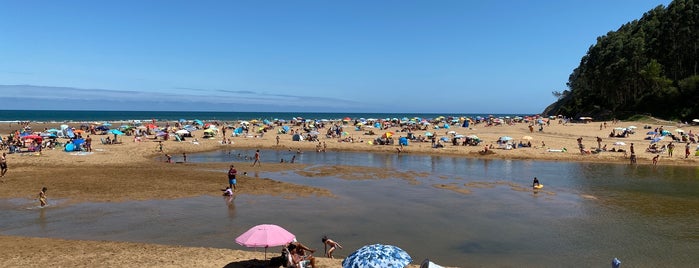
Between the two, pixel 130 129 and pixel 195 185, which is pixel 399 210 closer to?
pixel 195 185

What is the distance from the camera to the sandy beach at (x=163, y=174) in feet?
44.9

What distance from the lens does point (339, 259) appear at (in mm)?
14242

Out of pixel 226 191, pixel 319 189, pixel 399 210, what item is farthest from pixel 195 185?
pixel 399 210

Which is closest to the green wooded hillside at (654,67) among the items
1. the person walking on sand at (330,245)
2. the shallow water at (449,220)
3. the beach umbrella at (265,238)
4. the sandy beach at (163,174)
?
the sandy beach at (163,174)

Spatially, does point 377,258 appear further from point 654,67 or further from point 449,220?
point 654,67

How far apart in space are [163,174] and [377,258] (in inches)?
924

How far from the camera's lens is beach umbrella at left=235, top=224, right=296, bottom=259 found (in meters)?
12.0

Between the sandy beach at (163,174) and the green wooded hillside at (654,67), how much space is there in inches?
344

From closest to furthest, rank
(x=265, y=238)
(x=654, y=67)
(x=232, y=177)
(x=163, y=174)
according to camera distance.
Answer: (x=265, y=238) < (x=232, y=177) < (x=163, y=174) < (x=654, y=67)

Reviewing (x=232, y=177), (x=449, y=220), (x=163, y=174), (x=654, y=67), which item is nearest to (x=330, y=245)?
(x=449, y=220)

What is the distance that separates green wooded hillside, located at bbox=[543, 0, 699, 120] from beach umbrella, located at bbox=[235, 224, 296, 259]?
7350 centimetres

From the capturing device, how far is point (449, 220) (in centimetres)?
1945

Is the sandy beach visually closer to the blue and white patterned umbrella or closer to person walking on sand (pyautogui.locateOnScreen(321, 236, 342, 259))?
person walking on sand (pyautogui.locateOnScreen(321, 236, 342, 259))

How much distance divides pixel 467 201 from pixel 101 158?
28755mm
